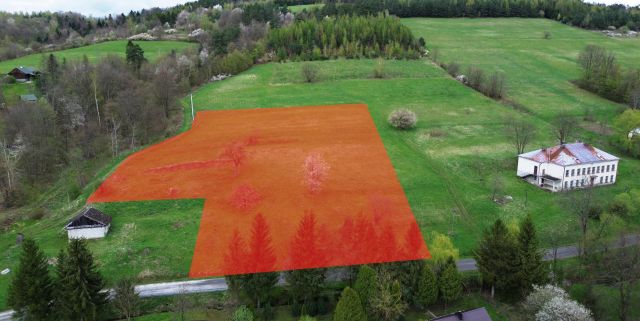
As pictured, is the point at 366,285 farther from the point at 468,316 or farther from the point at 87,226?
the point at 87,226

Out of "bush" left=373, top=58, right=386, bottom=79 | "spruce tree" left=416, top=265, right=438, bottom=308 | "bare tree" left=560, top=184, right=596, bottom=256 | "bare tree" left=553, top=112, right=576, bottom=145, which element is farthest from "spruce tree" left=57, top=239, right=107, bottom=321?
"bush" left=373, top=58, right=386, bottom=79

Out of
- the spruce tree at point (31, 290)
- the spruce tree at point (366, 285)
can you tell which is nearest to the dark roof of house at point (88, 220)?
the spruce tree at point (31, 290)

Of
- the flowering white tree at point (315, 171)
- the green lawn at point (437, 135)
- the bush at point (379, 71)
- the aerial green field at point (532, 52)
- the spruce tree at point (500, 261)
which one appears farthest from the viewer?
the bush at point (379, 71)

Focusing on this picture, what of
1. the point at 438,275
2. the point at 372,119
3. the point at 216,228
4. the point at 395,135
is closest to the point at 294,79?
the point at 372,119

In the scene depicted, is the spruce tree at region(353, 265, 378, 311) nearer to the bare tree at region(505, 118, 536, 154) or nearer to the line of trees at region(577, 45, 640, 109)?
the bare tree at region(505, 118, 536, 154)

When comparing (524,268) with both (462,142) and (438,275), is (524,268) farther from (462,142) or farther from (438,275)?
(462,142)

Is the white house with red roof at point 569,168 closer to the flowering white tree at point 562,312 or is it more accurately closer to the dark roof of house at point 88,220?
the flowering white tree at point 562,312
